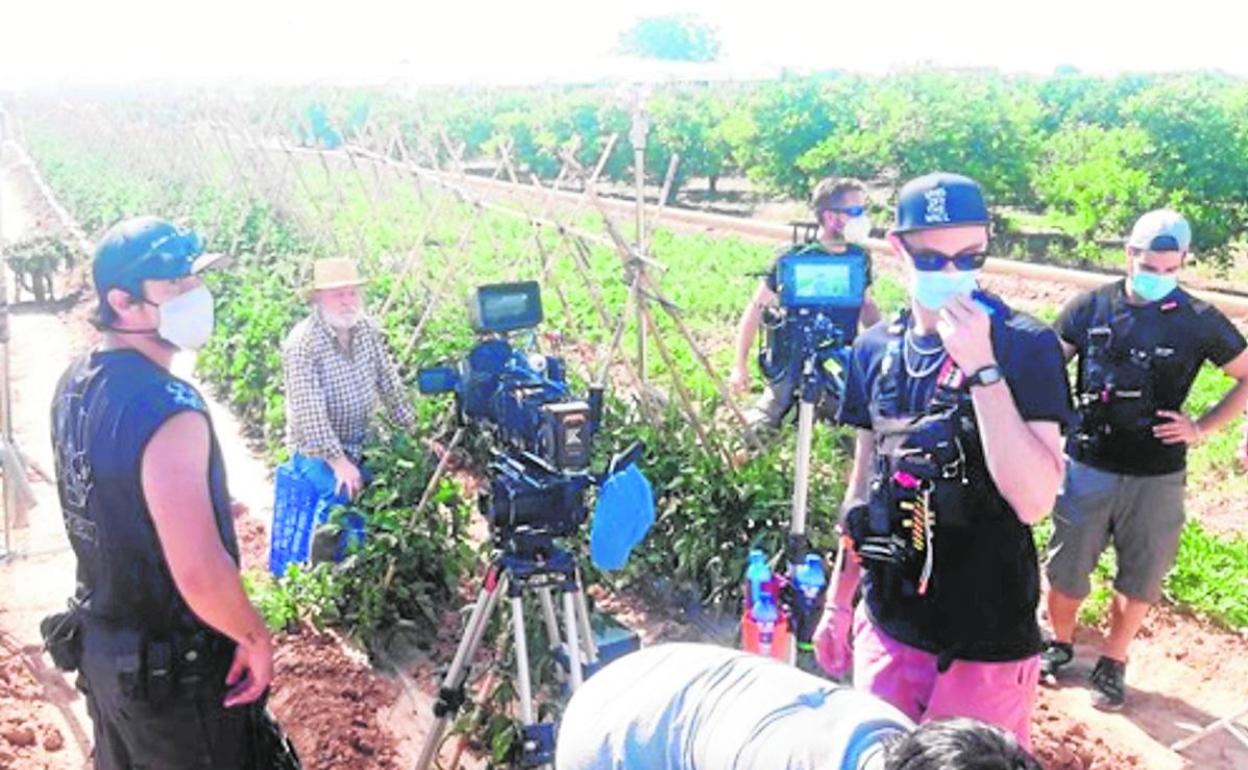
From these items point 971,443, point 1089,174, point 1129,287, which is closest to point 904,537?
point 971,443

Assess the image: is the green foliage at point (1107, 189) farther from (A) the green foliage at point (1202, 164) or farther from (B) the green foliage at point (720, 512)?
(B) the green foliage at point (720, 512)

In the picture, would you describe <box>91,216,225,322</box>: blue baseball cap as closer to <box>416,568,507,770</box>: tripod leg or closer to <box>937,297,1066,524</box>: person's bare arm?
<box>416,568,507,770</box>: tripod leg

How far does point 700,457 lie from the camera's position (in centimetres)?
507

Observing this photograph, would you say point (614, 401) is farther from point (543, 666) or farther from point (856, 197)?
point (543, 666)

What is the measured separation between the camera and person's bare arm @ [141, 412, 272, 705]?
2.63 meters

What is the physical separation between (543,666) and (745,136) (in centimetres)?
2197

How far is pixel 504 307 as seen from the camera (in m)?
3.39

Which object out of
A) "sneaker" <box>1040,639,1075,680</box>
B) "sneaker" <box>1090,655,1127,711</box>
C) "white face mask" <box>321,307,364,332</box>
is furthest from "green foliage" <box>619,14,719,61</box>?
"sneaker" <box>1090,655,1127,711</box>

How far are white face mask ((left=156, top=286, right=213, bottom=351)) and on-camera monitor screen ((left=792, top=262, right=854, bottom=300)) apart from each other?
5.15ft

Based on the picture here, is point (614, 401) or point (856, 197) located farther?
point (614, 401)

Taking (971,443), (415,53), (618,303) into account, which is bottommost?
(618,303)

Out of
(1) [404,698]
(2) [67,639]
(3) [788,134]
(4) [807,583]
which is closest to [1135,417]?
(4) [807,583]

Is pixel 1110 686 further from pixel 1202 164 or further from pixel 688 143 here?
pixel 688 143

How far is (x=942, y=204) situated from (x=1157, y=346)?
186 cm
